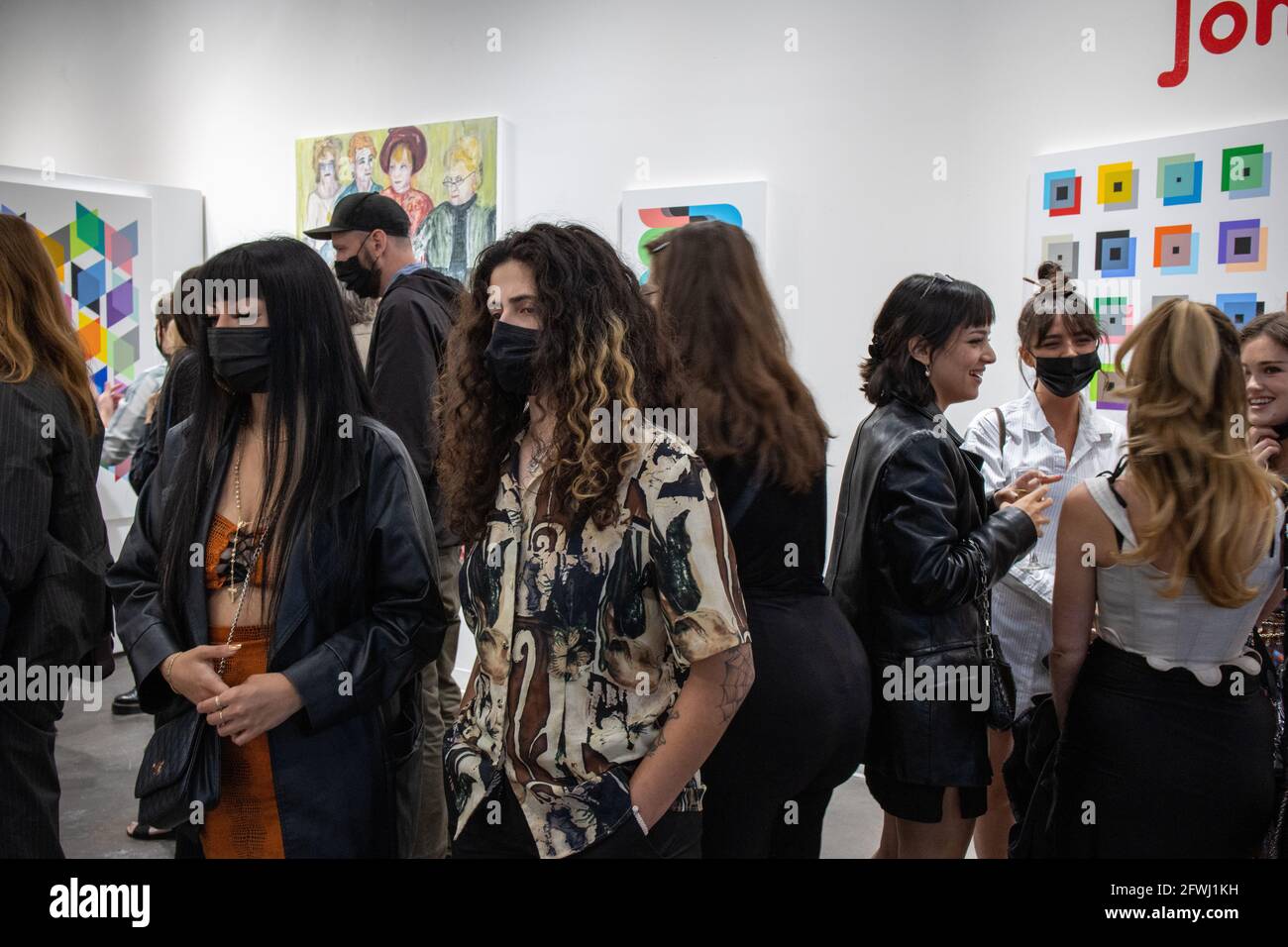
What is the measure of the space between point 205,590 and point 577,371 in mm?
808

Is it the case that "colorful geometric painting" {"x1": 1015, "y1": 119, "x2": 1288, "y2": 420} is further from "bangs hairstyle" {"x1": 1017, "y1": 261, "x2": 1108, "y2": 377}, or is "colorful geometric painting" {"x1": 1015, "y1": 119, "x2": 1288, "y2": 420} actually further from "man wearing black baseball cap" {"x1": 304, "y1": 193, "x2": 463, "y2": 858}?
"man wearing black baseball cap" {"x1": 304, "y1": 193, "x2": 463, "y2": 858}

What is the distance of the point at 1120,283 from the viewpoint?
358cm

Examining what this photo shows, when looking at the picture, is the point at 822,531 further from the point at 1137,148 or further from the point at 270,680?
the point at 1137,148

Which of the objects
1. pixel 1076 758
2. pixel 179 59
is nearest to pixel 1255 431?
pixel 1076 758

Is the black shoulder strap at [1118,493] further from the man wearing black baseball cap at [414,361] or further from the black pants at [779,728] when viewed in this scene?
the man wearing black baseball cap at [414,361]

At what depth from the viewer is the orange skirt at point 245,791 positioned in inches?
68.3

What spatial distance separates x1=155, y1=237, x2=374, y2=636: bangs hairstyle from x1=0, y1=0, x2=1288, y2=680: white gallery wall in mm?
2762

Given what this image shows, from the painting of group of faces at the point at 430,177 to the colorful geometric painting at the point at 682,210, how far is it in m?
0.76

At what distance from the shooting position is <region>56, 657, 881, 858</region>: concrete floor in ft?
11.5

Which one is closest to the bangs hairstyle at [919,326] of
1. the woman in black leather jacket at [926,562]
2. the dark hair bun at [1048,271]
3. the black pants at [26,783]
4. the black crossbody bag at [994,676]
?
the woman in black leather jacket at [926,562]

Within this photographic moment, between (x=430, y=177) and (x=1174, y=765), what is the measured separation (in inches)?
171

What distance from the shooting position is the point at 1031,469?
9.51 ft

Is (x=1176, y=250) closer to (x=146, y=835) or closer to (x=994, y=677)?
(x=994, y=677)

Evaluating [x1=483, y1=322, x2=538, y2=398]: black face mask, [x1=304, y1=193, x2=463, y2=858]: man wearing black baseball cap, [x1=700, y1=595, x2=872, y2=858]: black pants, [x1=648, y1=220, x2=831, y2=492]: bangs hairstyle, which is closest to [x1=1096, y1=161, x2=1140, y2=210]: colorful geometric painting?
[x1=648, y1=220, x2=831, y2=492]: bangs hairstyle
